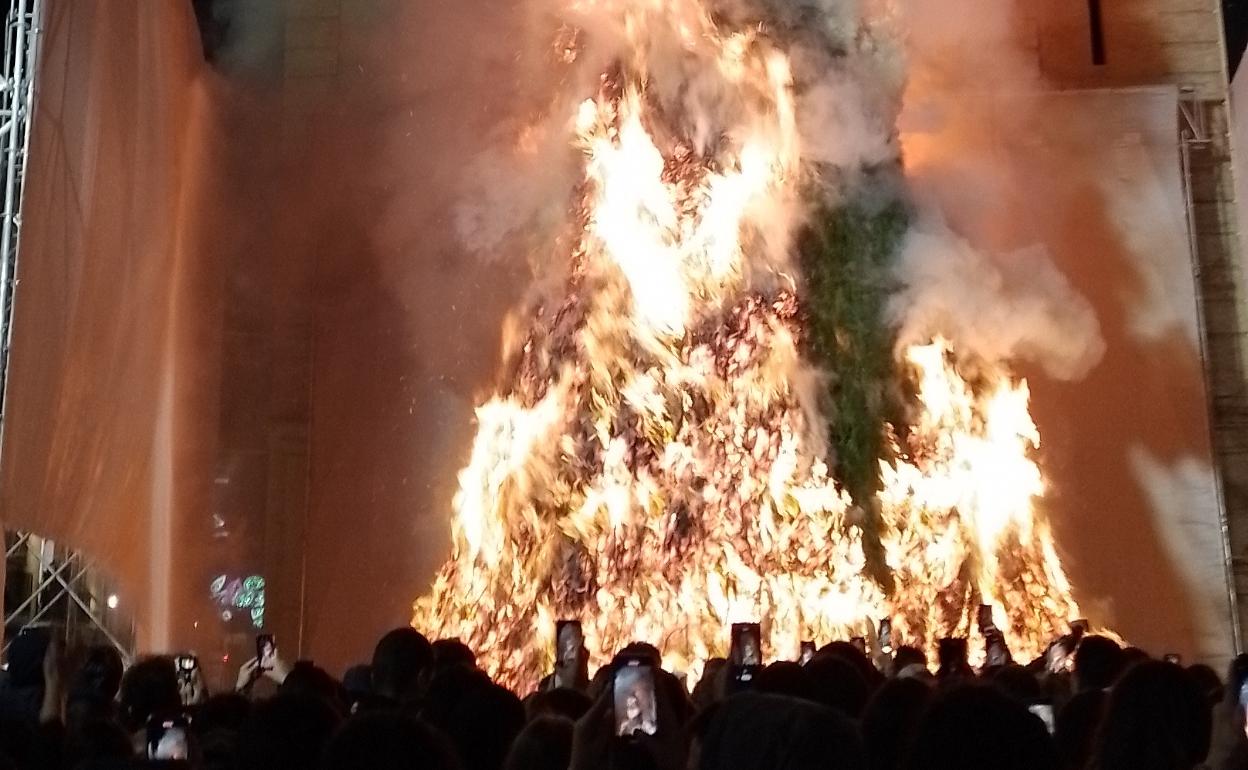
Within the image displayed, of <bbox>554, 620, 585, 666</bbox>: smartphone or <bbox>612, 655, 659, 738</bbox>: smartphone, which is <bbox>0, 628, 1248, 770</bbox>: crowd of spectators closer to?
<bbox>612, 655, 659, 738</bbox>: smartphone

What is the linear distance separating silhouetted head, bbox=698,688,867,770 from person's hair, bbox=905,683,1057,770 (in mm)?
440

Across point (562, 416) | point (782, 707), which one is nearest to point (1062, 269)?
point (562, 416)

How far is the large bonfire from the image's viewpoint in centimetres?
1052

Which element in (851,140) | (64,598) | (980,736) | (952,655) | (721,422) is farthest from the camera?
(851,140)

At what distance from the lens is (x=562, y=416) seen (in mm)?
11094

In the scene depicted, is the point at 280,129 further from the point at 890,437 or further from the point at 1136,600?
the point at 1136,600

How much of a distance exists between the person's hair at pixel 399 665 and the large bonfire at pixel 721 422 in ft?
20.1

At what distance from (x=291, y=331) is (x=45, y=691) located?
8745 millimetres

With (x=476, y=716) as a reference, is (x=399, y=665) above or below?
above

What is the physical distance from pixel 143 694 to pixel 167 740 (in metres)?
1.30

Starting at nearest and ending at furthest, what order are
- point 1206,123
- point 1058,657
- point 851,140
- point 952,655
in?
point 952,655 < point 1058,657 < point 851,140 < point 1206,123

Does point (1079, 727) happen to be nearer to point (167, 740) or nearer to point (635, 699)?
point (635, 699)

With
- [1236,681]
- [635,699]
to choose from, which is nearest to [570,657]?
[635,699]

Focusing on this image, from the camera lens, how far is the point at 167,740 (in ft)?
9.59
